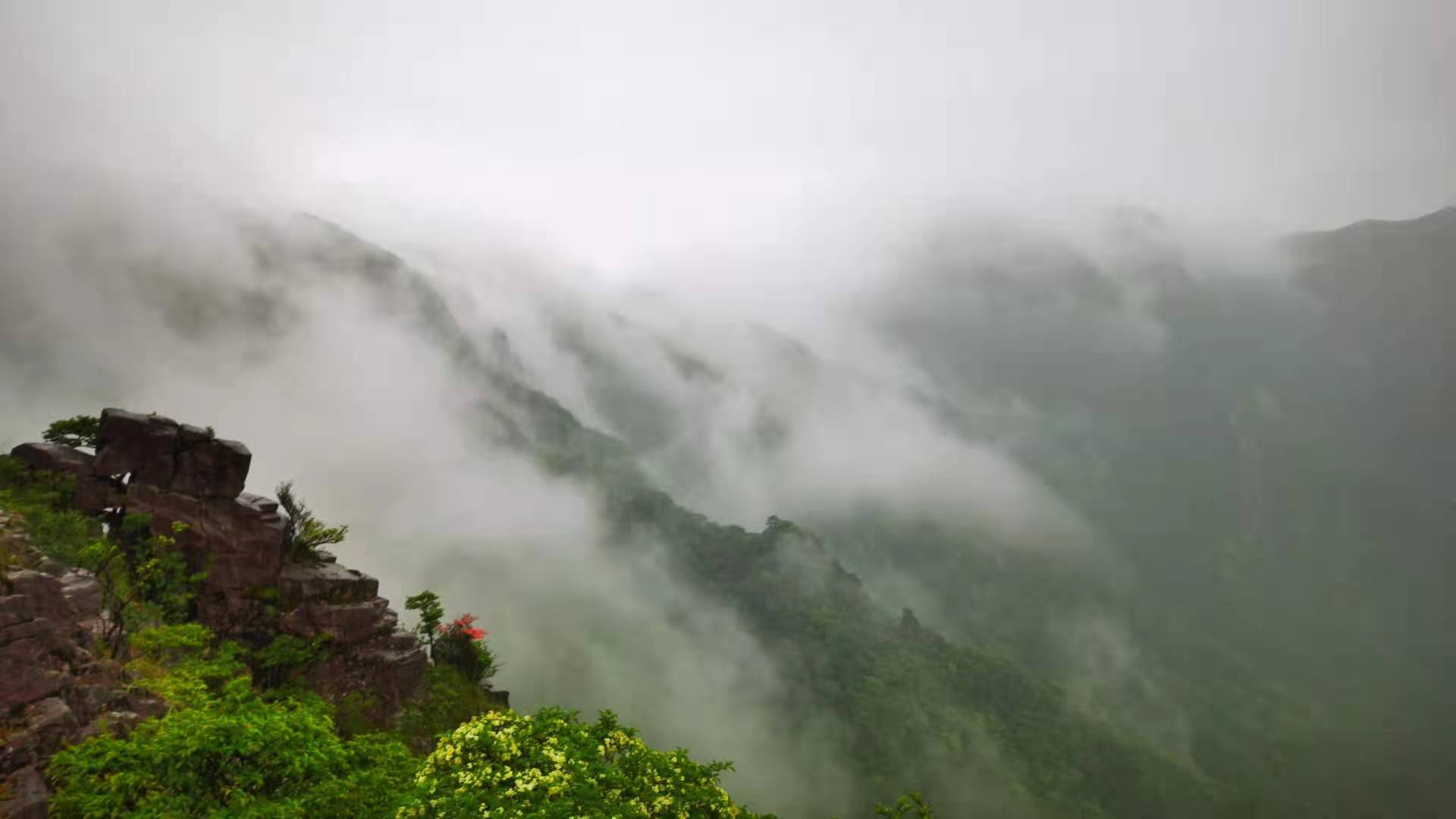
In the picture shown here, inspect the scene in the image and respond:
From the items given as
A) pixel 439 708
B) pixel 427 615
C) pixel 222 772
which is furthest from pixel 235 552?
pixel 222 772

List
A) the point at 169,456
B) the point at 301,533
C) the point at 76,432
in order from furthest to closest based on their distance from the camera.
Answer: the point at 301,533
the point at 169,456
the point at 76,432

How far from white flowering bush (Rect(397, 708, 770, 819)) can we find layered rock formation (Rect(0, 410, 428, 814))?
22040mm

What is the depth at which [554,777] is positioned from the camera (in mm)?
17531

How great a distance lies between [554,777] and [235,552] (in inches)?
1176

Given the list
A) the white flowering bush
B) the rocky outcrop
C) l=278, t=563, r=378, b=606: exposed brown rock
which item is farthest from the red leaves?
the white flowering bush

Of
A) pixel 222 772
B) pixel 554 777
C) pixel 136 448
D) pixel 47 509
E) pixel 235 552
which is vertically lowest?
pixel 222 772

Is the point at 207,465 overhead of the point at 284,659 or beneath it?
overhead

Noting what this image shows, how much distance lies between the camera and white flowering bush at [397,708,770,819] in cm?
1691

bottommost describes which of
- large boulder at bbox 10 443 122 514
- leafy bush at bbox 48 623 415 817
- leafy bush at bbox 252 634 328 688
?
leafy bush at bbox 48 623 415 817

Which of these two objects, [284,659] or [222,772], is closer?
[222,772]

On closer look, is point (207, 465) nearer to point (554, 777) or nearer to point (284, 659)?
point (284, 659)

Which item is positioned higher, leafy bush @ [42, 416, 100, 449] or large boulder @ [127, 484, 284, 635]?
leafy bush @ [42, 416, 100, 449]

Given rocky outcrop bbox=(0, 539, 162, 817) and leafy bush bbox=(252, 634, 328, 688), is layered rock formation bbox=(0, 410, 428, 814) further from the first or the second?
rocky outcrop bbox=(0, 539, 162, 817)

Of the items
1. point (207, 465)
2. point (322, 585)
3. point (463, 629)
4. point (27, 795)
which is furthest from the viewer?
point (463, 629)
